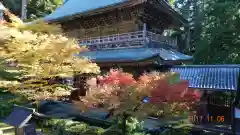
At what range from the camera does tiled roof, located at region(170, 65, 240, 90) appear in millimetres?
10523

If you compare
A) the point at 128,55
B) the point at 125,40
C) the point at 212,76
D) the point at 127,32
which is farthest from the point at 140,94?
the point at 127,32

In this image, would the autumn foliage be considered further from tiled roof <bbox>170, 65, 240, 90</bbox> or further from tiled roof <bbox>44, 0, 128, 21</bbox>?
tiled roof <bbox>44, 0, 128, 21</bbox>

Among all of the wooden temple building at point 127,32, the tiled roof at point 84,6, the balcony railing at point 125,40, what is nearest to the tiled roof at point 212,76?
the wooden temple building at point 127,32

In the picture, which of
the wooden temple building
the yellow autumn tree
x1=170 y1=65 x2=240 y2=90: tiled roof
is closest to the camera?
the yellow autumn tree

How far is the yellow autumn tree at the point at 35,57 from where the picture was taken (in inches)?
319

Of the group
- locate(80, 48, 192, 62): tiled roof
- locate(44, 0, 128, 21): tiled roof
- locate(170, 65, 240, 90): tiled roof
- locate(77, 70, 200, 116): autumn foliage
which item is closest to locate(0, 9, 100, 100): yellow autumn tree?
locate(80, 48, 192, 62): tiled roof

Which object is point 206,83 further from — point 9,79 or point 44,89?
point 9,79

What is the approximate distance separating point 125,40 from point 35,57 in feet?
20.3

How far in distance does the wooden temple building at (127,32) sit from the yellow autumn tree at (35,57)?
2.40m

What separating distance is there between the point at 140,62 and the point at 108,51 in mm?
3891

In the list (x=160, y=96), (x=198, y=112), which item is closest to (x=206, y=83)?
(x=198, y=112)

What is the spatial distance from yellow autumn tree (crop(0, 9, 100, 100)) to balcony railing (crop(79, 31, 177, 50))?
329 centimetres

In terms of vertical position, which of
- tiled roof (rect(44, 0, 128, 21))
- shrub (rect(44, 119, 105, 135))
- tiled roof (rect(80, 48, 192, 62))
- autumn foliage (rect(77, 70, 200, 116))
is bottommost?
shrub (rect(44, 119, 105, 135))

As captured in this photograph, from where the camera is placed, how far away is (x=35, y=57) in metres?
8.78
